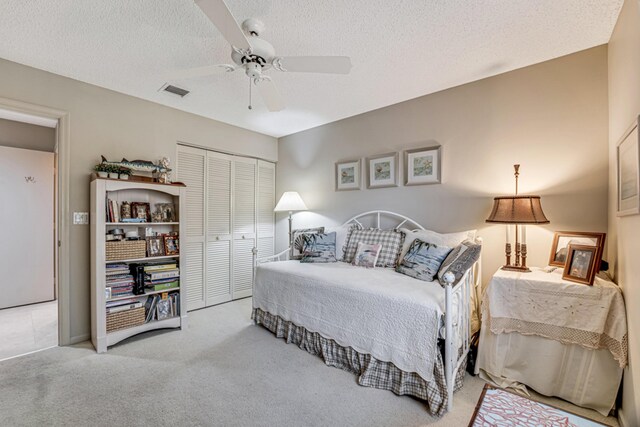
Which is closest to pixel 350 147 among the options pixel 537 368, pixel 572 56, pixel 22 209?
pixel 572 56

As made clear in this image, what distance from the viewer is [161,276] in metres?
2.84

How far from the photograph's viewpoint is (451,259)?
2195 millimetres

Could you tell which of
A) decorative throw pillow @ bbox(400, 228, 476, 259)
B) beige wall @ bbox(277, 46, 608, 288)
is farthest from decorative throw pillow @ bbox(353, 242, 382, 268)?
beige wall @ bbox(277, 46, 608, 288)

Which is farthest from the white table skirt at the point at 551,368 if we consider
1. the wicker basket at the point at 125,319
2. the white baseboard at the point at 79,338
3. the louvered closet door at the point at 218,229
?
the white baseboard at the point at 79,338

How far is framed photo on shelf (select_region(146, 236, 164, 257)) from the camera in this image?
9.24 ft

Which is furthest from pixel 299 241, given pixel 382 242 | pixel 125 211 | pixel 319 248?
pixel 125 211

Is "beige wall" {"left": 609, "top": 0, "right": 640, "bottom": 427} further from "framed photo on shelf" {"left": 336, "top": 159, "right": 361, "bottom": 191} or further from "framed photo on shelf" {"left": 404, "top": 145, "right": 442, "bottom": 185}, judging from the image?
"framed photo on shelf" {"left": 336, "top": 159, "right": 361, "bottom": 191}

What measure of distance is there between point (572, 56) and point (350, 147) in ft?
7.03

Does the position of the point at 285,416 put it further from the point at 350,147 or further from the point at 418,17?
the point at 350,147

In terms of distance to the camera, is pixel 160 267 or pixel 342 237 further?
pixel 342 237

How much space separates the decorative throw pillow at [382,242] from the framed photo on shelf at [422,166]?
622 mm

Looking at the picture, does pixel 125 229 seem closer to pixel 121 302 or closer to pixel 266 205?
pixel 121 302

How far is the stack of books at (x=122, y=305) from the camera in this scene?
2534 millimetres

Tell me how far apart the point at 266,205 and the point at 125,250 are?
2.07 meters
